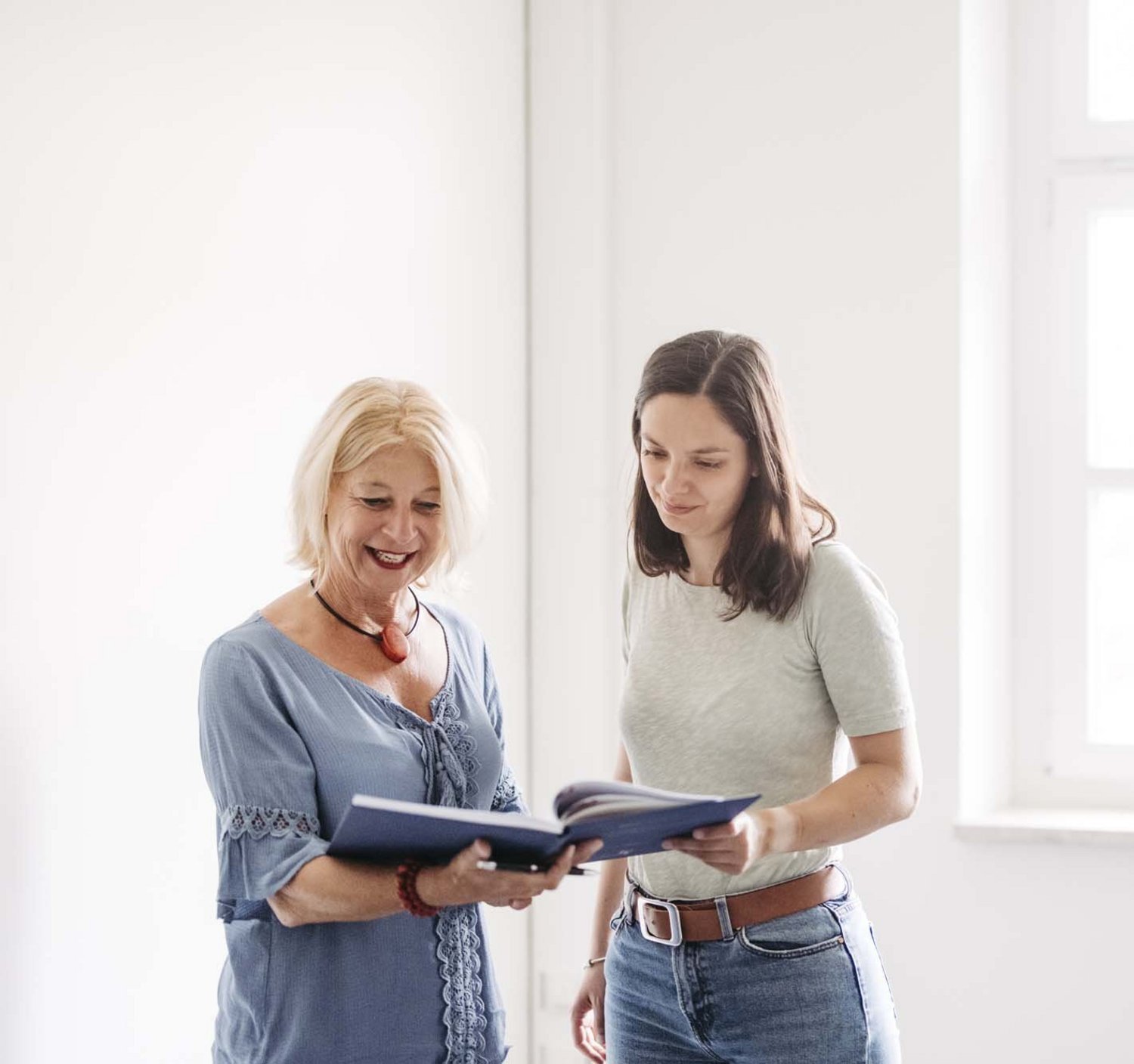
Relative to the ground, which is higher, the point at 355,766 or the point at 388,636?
the point at 388,636

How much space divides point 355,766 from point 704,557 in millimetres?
482

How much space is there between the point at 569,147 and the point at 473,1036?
1.85 m

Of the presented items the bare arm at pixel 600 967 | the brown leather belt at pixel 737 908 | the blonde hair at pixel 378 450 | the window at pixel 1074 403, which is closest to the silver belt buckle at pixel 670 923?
the brown leather belt at pixel 737 908

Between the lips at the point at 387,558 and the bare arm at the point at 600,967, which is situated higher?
the lips at the point at 387,558

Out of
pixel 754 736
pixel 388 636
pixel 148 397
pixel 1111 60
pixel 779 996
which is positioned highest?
pixel 1111 60

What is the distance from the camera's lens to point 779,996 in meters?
1.43

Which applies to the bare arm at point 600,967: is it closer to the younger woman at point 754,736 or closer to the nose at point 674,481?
the younger woman at point 754,736

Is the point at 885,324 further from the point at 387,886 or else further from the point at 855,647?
the point at 387,886

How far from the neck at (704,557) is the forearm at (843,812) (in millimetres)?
280

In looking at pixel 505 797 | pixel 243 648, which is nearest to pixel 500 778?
pixel 505 797

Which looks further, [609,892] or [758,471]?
[609,892]

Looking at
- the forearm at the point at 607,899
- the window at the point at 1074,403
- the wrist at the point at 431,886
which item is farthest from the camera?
the window at the point at 1074,403

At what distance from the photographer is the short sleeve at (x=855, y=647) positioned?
56.2 inches

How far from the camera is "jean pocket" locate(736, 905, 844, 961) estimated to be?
1.44 meters
